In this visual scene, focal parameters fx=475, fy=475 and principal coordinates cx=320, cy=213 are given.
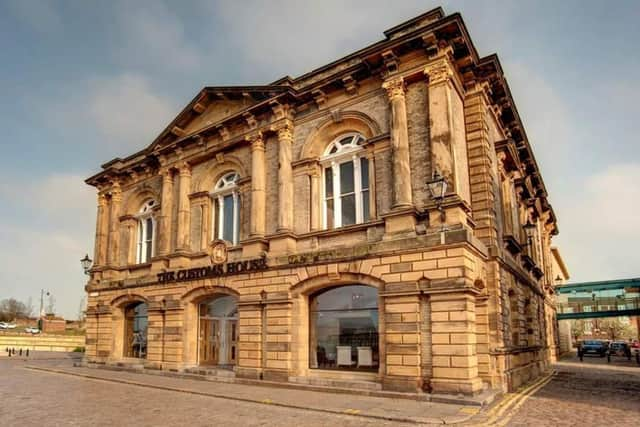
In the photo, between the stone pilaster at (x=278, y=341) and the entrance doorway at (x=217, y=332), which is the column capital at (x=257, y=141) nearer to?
the stone pilaster at (x=278, y=341)

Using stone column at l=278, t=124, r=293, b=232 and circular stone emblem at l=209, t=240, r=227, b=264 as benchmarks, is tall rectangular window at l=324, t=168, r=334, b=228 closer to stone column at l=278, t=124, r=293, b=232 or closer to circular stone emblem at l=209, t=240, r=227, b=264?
stone column at l=278, t=124, r=293, b=232

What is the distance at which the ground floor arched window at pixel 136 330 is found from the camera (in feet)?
67.7

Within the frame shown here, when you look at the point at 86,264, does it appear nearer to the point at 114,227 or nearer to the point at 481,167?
the point at 114,227

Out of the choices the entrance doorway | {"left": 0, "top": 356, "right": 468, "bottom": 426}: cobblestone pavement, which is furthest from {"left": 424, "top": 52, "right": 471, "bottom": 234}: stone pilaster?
the entrance doorway

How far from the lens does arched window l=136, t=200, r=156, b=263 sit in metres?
21.4

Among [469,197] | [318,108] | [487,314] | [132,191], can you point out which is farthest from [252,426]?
[132,191]

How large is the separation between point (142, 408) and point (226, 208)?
28.9 ft

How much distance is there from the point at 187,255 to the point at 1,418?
9.03 metres

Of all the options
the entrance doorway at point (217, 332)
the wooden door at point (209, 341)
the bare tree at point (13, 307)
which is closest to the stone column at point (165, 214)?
the entrance doorway at point (217, 332)

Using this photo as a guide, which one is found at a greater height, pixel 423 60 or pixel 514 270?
pixel 423 60

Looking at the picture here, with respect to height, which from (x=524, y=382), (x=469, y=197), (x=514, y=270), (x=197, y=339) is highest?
(x=469, y=197)

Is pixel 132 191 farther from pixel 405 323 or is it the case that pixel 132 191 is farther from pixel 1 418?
pixel 405 323

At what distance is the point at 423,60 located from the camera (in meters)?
13.5

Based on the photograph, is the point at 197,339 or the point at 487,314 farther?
the point at 197,339
